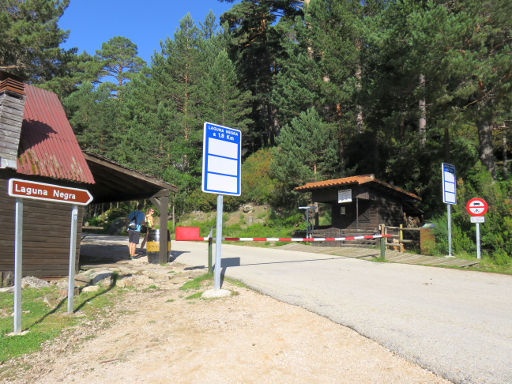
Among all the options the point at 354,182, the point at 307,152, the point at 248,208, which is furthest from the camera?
the point at 248,208

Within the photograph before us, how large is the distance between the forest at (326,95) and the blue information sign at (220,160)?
30.9 feet

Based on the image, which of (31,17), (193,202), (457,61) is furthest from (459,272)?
(31,17)

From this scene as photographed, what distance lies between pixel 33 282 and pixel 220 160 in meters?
5.88

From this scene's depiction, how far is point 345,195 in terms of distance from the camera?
1809cm

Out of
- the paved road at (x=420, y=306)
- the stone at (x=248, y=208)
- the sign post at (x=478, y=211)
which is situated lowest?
the paved road at (x=420, y=306)

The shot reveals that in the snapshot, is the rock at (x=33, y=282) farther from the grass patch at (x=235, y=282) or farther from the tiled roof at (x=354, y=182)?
the tiled roof at (x=354, y=182)

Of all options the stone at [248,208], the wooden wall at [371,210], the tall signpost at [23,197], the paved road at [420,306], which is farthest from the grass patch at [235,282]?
the stone at [248,208]

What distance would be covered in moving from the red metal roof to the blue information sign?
15.9 ft

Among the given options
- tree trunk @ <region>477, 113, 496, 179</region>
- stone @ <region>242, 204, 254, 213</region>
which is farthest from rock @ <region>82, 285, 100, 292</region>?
stone @ <region>242, 204, 254, 213</region>

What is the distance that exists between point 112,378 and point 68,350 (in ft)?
4.98

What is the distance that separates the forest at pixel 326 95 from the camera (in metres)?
13.1

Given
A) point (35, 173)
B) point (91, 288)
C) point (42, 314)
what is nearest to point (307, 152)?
point (35, 173)

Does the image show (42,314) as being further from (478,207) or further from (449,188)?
(449,188)

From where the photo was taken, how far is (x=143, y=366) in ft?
12.6
